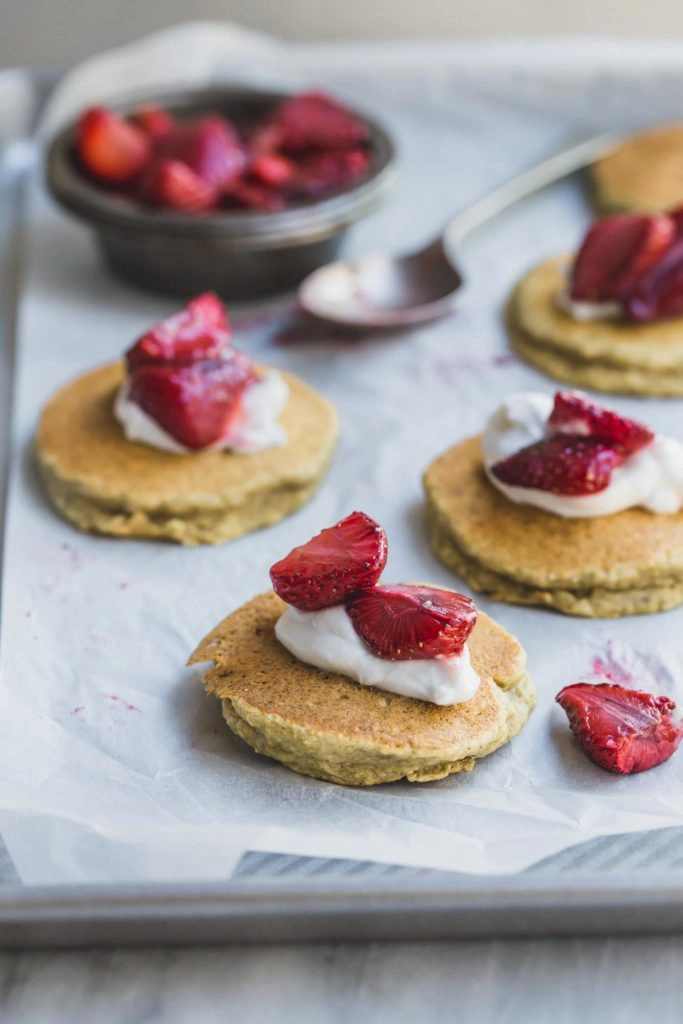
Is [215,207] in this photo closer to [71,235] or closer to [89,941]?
[71,235]

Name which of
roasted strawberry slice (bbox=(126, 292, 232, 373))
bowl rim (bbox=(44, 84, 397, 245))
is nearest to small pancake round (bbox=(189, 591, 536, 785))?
roasted strawberry slice (bbox=(126, 292, 232, 373))

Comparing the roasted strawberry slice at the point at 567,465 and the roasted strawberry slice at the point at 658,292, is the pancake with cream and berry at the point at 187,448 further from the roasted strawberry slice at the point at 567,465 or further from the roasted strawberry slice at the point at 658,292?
the roasted strawberry slice at the point at 658,292

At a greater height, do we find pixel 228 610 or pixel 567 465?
pixel 567 465

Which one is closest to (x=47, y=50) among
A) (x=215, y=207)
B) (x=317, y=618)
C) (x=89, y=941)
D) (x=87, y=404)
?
(x=215, y=207)

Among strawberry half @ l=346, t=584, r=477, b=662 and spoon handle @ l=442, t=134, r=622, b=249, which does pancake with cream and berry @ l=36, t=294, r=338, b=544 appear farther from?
spoon handle @ l=442, t=134, r=622, b=249

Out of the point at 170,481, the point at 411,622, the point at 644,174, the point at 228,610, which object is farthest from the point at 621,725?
the point at 644,174

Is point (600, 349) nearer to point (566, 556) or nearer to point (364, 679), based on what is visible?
point (566, 556)
